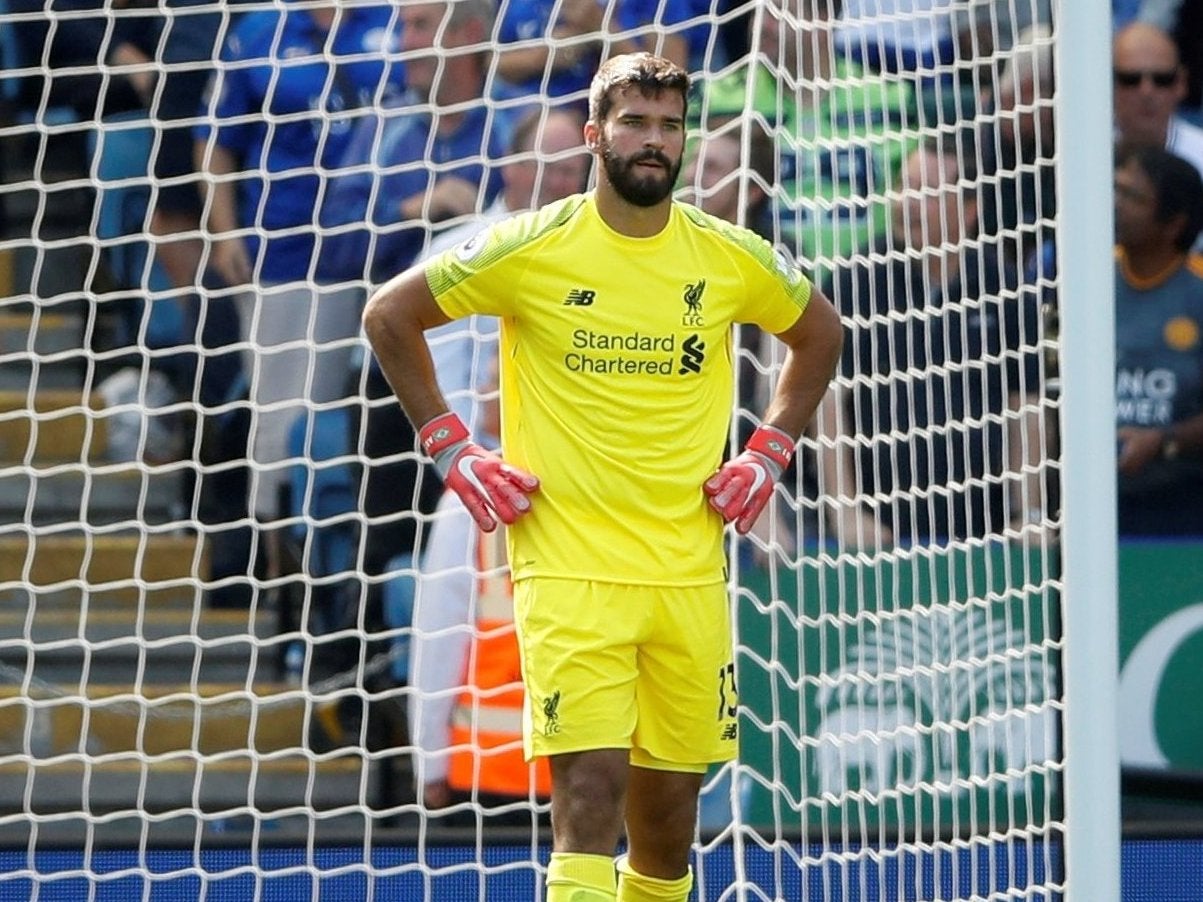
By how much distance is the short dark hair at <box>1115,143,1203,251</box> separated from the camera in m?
5.84

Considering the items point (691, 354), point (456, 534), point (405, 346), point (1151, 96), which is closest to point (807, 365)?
point (691, 354)

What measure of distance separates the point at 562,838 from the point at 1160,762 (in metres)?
2.55

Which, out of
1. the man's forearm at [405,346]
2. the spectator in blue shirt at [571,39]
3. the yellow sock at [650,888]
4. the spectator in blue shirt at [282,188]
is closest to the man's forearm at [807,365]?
the man's forearm at [405,346]

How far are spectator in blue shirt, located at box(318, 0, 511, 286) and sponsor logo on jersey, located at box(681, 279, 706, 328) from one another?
1.77 m

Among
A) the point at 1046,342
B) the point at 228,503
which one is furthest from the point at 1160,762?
the point at 228,503

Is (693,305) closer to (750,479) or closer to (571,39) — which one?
(750,479)

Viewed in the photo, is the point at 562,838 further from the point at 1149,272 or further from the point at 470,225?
the point at 1149,272

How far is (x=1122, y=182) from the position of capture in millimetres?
5887

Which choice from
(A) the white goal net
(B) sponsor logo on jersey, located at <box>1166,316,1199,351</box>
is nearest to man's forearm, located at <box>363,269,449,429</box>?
(A) the white goal net

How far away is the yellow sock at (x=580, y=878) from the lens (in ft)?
11.2

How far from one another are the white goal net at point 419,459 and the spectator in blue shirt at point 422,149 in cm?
1

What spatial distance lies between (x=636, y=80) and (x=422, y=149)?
2.10 m

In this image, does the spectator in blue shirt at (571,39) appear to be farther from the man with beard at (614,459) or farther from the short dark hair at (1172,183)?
the man with beard at (614,459)

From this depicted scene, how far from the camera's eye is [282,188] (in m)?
5.54
